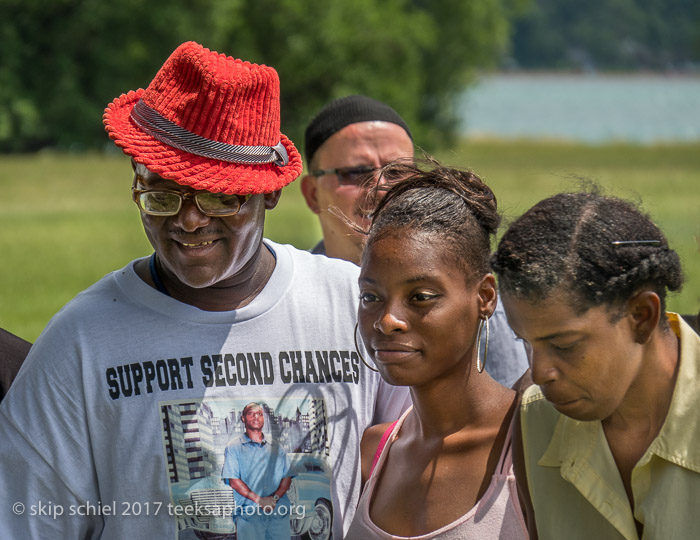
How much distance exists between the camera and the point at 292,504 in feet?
8.80

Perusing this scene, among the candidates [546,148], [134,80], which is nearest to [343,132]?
[134,80]

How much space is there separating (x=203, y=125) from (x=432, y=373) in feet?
2.99

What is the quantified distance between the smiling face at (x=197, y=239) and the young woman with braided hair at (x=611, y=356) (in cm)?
76

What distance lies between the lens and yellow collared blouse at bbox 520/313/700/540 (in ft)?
7.29

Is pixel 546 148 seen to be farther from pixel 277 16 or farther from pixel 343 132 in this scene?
pixel 343 132

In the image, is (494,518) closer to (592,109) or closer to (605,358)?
(605,358)

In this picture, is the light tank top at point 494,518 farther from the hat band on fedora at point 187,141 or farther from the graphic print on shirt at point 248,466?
the hat band on fedora at point 187,141

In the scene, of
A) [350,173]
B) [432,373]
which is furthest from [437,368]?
[350,173]

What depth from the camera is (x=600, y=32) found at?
7962 centimetres

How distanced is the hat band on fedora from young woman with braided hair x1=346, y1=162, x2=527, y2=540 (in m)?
0.41

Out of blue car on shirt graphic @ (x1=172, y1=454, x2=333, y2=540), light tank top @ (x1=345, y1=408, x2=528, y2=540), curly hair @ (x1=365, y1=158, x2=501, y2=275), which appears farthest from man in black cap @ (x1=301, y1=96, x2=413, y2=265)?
light tank top @ (x1=345, y1=408, x2=528, y2=540)

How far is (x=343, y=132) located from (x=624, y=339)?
221cm

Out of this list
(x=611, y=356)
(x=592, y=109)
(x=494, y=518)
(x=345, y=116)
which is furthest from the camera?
(x=592, y=109)

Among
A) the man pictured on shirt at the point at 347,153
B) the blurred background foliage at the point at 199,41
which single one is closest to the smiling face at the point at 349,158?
the man pictured on shirt at the point at 347,153
